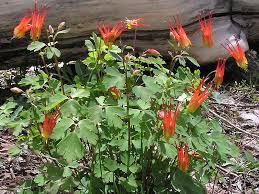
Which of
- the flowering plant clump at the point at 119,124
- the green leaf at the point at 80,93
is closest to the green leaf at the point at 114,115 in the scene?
the flowering plant clump at the point at 119,124

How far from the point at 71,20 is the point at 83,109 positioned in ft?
6.30

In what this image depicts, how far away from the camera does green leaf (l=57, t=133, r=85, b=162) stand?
2021mm

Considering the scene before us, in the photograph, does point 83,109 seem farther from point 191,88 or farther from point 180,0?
point 180,0

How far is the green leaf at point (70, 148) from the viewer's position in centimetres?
202

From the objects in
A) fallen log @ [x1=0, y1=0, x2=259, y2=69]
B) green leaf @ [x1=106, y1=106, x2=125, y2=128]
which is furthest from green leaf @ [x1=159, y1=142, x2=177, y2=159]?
fallen log @ [x1=0, y1=0, x2=259, y2=69]

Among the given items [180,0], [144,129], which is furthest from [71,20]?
[144,129]

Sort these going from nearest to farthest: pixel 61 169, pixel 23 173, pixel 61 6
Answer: pixel 61 169 < pixel 23 173 < pixel 61 6

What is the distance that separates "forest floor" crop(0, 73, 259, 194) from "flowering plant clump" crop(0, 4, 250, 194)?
306 mm

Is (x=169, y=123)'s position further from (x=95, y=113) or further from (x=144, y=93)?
(x=95, y=113)

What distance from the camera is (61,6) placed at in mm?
3881

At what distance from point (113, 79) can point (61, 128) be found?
11.7 inches

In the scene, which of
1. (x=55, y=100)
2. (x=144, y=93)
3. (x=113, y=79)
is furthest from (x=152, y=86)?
(x=55, y=100)

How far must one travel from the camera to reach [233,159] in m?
3.38

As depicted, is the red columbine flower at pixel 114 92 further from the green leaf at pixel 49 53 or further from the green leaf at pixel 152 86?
the green leaf at pixel 49 53
